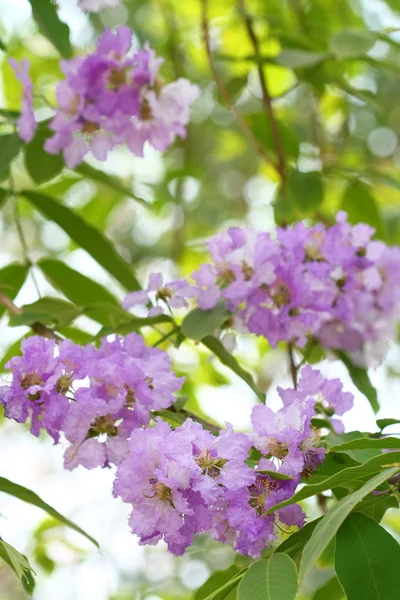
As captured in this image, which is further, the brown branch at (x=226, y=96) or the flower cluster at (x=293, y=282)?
the brown branch at (x=226, y=96)

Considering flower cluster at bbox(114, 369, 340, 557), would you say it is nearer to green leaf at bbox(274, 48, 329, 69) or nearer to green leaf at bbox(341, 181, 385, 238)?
green leaf at bbox(274, 48, 329, 69)

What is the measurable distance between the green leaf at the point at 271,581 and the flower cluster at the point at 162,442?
0.05 metres

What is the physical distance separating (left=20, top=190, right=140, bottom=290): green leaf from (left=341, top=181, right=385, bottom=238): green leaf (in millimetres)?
467

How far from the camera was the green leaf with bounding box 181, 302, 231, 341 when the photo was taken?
0.93m

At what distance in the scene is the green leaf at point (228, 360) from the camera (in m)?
0.88

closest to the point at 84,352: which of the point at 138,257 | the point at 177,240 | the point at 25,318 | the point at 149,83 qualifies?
the point at 25,318

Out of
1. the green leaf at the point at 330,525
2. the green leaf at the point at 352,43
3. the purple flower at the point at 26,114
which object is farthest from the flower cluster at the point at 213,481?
the green leaf at the point at 352,43

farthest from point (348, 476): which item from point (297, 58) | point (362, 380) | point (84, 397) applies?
point (297, 58)

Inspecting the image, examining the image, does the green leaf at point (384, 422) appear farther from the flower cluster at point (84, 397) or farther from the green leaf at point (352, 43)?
the green leaf at point (352, 43)

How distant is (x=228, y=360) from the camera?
938 millimetres

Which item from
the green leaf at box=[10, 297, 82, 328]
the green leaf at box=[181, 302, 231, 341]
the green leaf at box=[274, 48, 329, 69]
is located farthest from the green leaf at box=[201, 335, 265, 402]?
the green leaf at box=[274, 48, 329, 69]

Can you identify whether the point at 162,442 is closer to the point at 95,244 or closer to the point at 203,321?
the point at 203,321

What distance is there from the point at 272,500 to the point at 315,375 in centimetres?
18

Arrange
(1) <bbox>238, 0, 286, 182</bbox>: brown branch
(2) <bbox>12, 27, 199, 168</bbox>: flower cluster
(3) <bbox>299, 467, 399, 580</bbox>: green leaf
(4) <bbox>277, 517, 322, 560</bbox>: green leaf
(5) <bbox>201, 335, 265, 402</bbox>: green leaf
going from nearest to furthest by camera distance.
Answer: (3) <bbox>299, 467, 399, 580</bbox>: green leaf < (4) <bbox>277, 517, 322, 560</bbox>: green leaf < (5) <bbox>201, 335, 265, 402</bbox>: green leaf < (2) <bbox>12, 27, 199, 168</bbox>: flower cluster < (1) <bbox>238, 0, 286, 182</bbox>: brown branch
